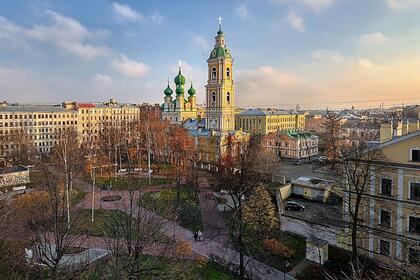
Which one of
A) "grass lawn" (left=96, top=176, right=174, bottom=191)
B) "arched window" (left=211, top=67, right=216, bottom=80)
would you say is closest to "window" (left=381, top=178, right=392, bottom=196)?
"grass lawn" (left=96, top=176, right=174, bottom=191)

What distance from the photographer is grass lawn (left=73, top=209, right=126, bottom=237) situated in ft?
66.3

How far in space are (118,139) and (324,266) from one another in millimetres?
36910

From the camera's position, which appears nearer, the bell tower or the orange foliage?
the orange foliage

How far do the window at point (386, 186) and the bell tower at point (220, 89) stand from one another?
30.8 m

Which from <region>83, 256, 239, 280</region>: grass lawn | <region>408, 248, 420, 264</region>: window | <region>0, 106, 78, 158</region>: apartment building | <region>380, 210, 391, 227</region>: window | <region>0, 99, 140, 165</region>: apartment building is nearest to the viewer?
<region>408, 248, 420, 264</region>: window

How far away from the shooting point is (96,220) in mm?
23266

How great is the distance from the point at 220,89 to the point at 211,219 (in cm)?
2587

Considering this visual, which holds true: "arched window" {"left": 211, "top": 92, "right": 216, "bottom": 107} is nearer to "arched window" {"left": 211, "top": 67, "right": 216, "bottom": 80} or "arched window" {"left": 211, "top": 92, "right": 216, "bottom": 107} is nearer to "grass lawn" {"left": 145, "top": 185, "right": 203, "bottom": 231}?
"arched window" {"left": 211, "top": 67, "right": 216, "bottom": 80}

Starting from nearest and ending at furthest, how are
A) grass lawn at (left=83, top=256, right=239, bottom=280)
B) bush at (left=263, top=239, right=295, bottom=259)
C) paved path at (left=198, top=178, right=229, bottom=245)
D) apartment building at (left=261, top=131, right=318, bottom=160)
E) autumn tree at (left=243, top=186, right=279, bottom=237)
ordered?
grass lawn at (left=83, top=256, right=239, bottom=280), bush at (left=263, top=239, right=295, bottom=259), autumn tree at (left=243, top=186, right=279, bottom=237), paved path at (left=198, top=178, right=229, bottom=245), apartment building at (left=261, top=131, right=318, bottom=160)

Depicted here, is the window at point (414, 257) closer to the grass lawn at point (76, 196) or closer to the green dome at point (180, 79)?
the grass lawn at point (76, 196)

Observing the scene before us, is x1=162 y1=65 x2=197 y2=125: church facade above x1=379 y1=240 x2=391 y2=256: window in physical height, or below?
above

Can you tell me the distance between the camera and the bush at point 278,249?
16977mm

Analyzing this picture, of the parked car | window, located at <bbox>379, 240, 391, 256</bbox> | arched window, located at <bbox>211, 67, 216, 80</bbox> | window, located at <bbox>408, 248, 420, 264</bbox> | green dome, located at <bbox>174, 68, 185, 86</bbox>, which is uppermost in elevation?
green dome, located at <bbox>174, 68, 185, 86</bbox>

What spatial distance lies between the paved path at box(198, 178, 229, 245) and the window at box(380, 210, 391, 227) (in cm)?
820
